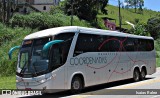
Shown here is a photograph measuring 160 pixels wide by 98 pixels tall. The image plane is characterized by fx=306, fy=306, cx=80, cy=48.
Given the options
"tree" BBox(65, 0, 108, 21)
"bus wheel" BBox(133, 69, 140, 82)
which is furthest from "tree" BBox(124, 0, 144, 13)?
"bus wheel" BBox(133, 69, 140, 82)

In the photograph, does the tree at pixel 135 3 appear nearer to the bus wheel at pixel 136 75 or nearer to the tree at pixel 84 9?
the tree at pixel 84 9

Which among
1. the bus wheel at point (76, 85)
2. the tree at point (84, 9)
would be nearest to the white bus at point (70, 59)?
the bus wheel at point (76, 85)

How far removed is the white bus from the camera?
13367 millimetres

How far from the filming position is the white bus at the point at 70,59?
1337 centimetres

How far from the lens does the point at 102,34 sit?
1688 centimetres

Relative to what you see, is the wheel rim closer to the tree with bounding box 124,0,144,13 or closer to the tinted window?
the tinted window

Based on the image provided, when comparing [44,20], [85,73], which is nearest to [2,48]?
[44,20]

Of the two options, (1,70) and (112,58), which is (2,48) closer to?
(1,70)

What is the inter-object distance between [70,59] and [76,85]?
4.33 feet

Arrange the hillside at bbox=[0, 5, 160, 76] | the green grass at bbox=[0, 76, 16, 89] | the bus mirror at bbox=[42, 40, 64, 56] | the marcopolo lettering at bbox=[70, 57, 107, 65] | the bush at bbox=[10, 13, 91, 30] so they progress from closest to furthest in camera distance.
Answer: the bus mirror at bbox=[42, 40, 64, 56], the marcopolo lettering at bbox=[70, 57, 107, 65], the green grass at bbox=[0, 76, 16, 89], the hillside at bbox=[0, 5, 160, 76], the bush at bbox=[10, 13, 91, 30]

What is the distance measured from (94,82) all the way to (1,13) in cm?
3456

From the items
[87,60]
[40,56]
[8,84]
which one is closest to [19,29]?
[8,84]

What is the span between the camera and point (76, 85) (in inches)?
575

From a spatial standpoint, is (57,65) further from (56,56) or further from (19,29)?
(19,29)
